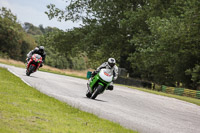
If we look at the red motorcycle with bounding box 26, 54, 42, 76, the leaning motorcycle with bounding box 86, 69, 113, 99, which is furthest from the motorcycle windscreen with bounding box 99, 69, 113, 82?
the red motorcycle with bounding box 26, 54, 42, 76

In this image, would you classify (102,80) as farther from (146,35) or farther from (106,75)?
(146,35)

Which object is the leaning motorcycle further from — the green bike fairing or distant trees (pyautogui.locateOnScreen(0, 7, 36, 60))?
distant trees (pyautogui.locateOnScreen(0, 7, 36, 60))

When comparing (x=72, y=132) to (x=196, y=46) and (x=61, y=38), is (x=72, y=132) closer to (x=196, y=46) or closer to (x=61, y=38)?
(x=196, y=46)

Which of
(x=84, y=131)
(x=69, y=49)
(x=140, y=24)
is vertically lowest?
(x=84, y=131)

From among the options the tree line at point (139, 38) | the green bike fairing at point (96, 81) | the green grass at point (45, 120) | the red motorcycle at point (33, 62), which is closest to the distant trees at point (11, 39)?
the tree line at point (139, 38)

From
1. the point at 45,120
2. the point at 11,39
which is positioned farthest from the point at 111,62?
the point at 11,39

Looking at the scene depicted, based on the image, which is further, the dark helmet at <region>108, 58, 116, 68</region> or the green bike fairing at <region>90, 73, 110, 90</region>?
the green bike fairing at <region>90, 73, 110, 90</region>

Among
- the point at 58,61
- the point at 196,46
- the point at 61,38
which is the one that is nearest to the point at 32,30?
the point at 58,61

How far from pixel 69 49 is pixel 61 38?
1.58 m

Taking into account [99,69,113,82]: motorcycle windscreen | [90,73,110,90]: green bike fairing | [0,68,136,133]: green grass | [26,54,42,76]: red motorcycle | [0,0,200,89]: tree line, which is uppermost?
[0,0,200,89]: tree line

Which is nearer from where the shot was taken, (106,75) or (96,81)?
(106,75)

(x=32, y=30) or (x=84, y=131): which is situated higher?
(x=32, y=30)

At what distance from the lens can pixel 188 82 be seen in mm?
41031

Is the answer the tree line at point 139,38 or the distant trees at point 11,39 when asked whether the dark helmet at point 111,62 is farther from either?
the distant trees at point 11,39
